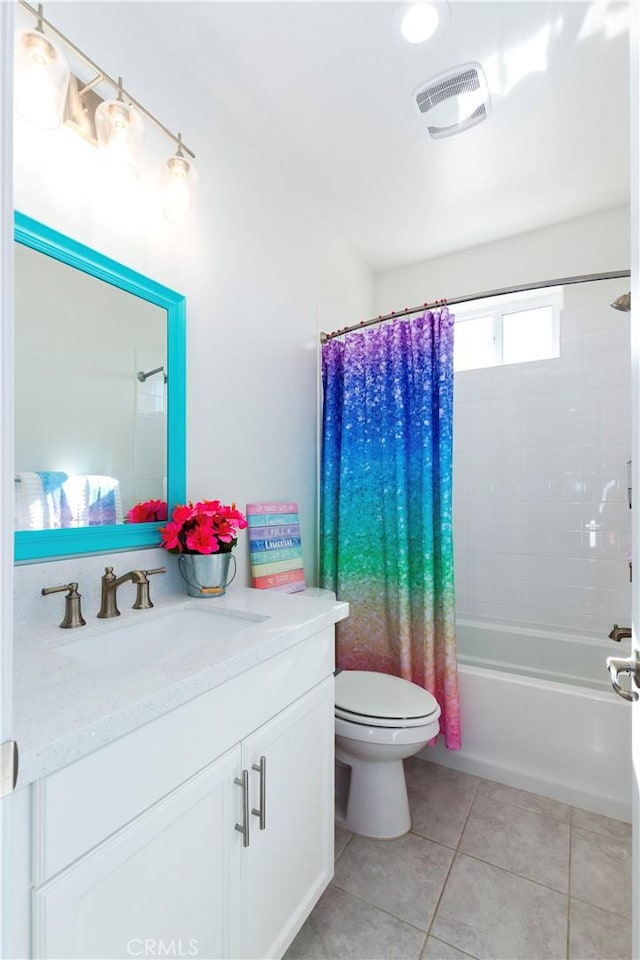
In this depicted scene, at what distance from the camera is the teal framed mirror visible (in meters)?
1.07

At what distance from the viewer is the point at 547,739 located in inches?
70.4

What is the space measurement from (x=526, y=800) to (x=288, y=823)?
47.3 inches

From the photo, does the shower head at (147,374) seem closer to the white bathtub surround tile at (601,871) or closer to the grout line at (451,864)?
the grout line at (451,864)

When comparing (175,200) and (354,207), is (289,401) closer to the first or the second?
(175,200)

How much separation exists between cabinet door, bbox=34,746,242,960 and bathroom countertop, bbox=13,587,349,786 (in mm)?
174

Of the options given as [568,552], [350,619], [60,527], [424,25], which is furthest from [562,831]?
[424,25]

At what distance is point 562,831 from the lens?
159cm

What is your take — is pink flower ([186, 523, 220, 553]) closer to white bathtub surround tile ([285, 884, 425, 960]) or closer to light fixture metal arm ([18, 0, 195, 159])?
white bathtub surround tile ([285, 884, 425, 960])

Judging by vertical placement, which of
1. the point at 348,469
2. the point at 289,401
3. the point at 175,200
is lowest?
the point at 348,469

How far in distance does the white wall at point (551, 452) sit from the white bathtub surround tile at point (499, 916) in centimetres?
137

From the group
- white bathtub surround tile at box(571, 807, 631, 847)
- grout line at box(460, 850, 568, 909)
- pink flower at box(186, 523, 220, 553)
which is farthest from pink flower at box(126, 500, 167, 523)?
white bathtub surround tile at box(571, 807, 631, 847)

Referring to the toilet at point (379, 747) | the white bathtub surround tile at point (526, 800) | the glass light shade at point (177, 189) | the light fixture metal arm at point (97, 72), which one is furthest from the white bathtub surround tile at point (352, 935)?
the light fixture metal arm at point (97, 72)

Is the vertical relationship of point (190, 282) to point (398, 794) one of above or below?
above

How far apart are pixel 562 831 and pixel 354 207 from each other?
283 cm
